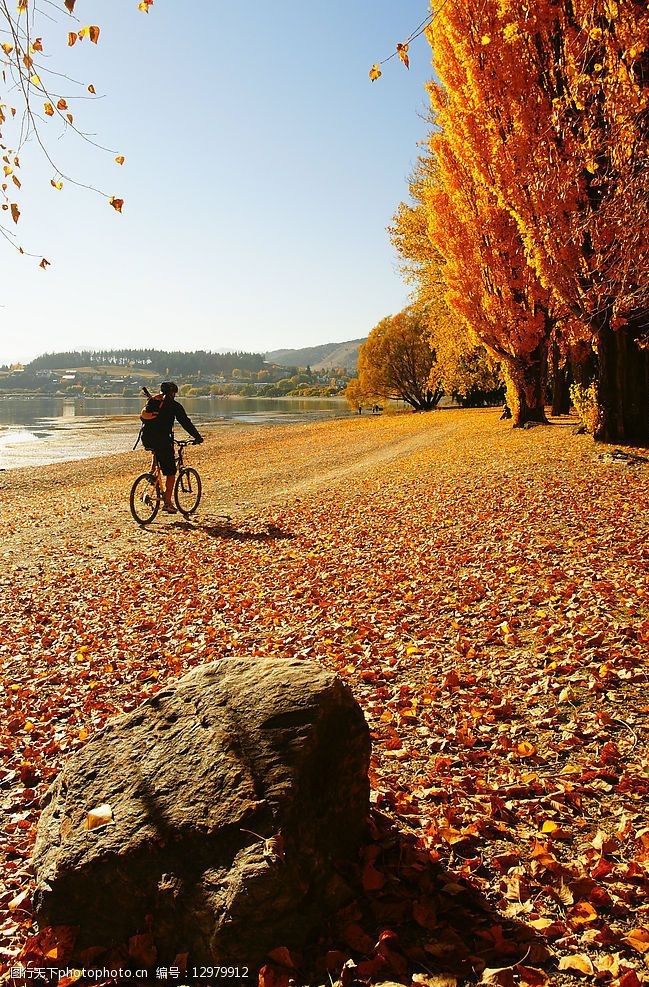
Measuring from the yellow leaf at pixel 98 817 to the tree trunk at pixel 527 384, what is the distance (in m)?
18.4

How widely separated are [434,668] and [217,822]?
2.95 meters

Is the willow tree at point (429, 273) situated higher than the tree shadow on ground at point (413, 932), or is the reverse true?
the willow tree at point (429, 273)

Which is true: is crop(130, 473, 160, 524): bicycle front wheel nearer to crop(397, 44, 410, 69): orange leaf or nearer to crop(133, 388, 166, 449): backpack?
crop(133, 388, 166, 449): backpack

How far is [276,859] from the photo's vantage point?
258 cm

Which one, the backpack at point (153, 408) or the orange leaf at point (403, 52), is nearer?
the orange leaf at point (403, 52)

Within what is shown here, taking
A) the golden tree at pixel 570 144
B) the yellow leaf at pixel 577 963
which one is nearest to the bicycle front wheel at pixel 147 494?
the golden tree at pixel 570 144

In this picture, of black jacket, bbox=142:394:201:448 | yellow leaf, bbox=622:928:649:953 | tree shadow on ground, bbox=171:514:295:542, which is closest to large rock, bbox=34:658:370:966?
yellow leaf, bbox=622:928:649:953

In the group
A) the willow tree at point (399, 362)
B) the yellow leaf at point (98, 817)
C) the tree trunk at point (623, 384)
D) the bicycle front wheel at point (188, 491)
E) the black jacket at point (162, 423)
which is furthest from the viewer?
the willow tree at point (399, 362)

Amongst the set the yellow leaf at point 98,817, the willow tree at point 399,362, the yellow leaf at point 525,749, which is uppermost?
the willow tree at point 399,362

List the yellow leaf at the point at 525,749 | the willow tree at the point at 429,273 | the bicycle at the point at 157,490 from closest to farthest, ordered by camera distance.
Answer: the yellow leaf at the point at 525,749 < the bicycle at the point at 157,490 < the willow tree at the point at 429,273

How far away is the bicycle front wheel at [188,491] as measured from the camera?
13086 mm

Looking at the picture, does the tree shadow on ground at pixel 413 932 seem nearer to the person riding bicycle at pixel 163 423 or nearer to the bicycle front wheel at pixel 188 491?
the person riding bicycle at pixel 163 423

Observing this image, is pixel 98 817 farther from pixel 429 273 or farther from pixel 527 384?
pixel 429 273

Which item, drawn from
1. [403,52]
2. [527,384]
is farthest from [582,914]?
[527,384]
